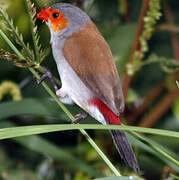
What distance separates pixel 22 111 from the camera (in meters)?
2.18

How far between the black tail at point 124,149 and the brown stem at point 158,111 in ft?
3.47

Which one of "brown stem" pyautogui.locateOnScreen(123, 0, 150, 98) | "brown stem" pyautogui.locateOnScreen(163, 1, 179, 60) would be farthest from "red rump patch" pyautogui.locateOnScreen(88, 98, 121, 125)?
"brown stem" pyautogui.locateOnScreen(163, 1, 179, 60)

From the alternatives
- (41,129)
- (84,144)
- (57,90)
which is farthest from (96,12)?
(41,129)

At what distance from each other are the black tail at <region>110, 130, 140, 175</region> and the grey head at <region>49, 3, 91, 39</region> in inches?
28.1

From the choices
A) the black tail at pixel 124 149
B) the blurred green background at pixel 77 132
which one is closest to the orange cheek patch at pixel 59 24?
the blurred green background at pixel 77 132

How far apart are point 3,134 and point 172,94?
1.98 m

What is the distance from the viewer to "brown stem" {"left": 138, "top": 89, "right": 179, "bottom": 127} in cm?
296

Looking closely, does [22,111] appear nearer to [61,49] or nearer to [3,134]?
[61,49]

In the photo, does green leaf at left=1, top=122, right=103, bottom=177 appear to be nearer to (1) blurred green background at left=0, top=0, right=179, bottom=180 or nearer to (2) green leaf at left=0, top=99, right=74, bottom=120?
(1) blurred green background at left=0, top=0, right=179, bottom=180

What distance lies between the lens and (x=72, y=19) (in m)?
2.38

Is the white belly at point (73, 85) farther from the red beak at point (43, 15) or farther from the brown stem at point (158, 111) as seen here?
the brown stem at point (158, 111)

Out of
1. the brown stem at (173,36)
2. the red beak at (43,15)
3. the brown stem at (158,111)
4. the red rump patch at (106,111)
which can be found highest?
the red beak at (43,15)

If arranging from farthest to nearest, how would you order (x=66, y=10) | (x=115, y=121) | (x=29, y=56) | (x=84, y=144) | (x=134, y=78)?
1. (x=134, y=78)
2. (x=84, y=144)
3. (x=66, y=10)
4. (x=115, y=121)
5. (x=29, y=56)

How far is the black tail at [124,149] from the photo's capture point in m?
1.82
